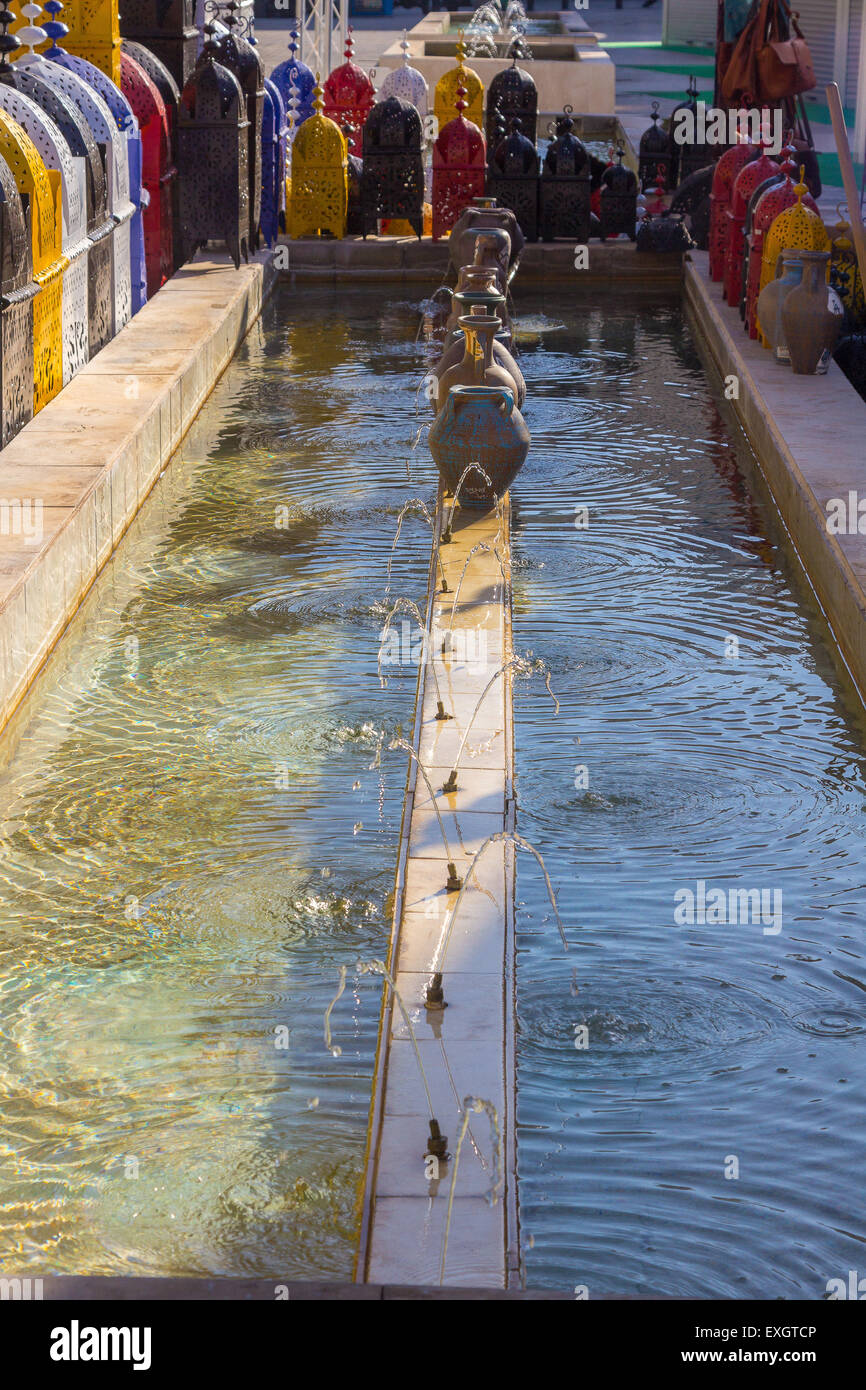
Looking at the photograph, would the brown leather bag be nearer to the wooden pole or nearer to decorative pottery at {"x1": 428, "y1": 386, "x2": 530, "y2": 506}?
the wooden pole

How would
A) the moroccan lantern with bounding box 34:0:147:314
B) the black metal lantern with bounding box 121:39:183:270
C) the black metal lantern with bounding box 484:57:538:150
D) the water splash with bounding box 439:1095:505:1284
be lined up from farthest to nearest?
1. the black metal lantern with bounding box 484:57:538:150
2. the black metal lantern with bounding box 121:39:183:270
3. the moroccan lantern with bounding box 34:0:147:314
4. the water splash with bounding box 439:1095:505:1284

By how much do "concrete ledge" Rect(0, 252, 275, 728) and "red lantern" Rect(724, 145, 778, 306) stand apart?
141 inches

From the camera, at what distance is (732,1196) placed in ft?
14.1

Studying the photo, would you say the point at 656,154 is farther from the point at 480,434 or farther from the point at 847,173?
the point at 480,434

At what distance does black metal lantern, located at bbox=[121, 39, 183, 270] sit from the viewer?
48.5 feet

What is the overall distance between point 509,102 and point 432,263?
75.6 inches

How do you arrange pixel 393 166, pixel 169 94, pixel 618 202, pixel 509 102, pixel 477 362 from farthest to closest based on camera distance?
pixel 509 102
pixel 618 202
pixel 393 166
pixel 169 94
pixel 477 362

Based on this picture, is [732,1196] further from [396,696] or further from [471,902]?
[396,696]

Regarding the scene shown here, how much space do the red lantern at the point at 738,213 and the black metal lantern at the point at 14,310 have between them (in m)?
6.17

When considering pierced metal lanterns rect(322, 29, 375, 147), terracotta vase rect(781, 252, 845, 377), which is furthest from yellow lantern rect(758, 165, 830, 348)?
pierced metal lanterns rect(322, 29, 375, 147)

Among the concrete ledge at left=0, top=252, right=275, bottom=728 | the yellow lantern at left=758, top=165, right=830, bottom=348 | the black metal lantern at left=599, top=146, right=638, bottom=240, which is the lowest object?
the concrete ledge at left=0, top=252, right=275, bottom=728

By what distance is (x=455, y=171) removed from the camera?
16609mm

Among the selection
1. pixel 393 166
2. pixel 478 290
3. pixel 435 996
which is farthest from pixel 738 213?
pixel 435 996

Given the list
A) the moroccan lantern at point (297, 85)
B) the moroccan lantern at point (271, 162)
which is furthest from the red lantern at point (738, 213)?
the moroccan lantern at point (297, 85)
